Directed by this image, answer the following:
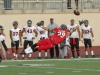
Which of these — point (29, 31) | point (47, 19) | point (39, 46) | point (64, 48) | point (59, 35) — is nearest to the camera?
point (39, 46)

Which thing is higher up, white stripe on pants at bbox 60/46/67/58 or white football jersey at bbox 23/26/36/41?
white football jersey at bbox 23/26/36/41

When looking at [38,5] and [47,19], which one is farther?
[38,5]

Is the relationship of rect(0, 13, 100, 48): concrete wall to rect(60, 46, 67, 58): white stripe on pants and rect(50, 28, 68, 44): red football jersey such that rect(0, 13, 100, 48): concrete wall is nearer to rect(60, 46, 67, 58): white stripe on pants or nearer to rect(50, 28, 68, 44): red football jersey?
rect(60, 46, 67, 58): white stripe on pants

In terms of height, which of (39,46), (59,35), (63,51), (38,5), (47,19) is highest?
(38,5)

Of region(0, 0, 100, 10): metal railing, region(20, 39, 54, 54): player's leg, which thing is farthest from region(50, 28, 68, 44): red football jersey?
region(0, 0, 100, 10): metal railing

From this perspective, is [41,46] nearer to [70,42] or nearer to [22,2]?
[70,42]

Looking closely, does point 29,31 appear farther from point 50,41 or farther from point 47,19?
point 47,19

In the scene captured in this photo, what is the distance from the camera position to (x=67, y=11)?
2856cm

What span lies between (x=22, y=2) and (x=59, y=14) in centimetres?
221

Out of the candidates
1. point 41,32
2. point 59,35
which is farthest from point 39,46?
point 41,32

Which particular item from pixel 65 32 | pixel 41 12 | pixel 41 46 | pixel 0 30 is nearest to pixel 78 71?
pixel 41 46

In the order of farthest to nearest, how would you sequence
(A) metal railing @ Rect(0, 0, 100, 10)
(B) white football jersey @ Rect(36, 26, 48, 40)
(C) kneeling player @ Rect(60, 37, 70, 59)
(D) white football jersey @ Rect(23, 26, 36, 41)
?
(A) metal railing @ Rect(0, 0, 100, 10), (B) white football jersey @ Rect(36, 26, 48, 40), (D) white football jersey @ Rect(23, 26, 36, 41), (C) kneeling player @ Rect(60, 37, 70, 59)

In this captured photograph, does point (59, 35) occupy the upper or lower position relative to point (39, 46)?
upper

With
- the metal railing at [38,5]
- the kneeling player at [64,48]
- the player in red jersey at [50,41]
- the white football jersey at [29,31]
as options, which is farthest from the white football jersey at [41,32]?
the metal railing at [38,5]
